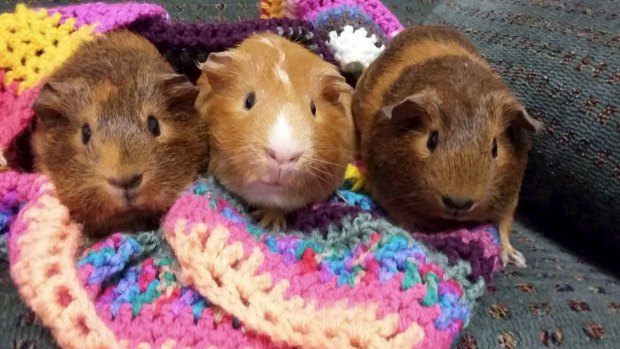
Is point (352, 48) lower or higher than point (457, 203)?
higher

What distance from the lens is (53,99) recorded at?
1158 mm

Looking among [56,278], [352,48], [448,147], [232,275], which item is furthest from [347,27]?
[56,278]

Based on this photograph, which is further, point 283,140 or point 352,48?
point 352,48

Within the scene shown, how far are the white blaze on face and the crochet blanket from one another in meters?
0.15

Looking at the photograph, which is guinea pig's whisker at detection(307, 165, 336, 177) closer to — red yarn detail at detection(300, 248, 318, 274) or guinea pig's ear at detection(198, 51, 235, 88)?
red yarn detail at detection(300, 248, 318, 274)

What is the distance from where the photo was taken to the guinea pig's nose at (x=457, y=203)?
1.22 m

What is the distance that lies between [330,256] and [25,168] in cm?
67

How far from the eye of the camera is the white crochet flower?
1661 mm

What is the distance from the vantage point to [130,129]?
3.73ft

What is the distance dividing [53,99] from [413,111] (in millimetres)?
694

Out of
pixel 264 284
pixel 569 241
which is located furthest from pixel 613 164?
pixel 264 284

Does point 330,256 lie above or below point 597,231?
above

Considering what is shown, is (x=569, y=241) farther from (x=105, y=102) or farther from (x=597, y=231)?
(x=105, y=102)

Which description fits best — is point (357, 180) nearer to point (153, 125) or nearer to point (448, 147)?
point (448, 147)
